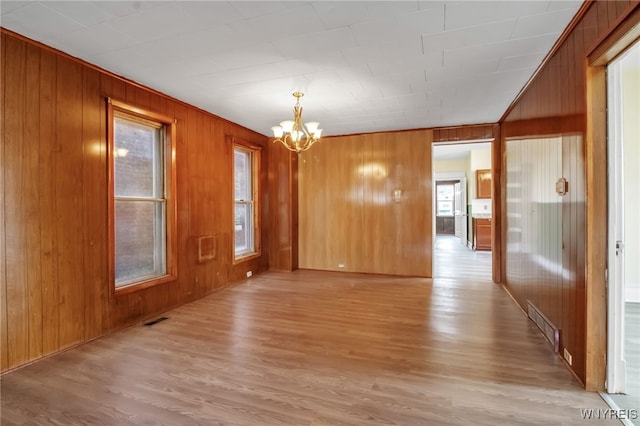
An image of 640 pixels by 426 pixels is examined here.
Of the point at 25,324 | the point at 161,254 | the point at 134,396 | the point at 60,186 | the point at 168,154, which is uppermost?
the point at 168,154

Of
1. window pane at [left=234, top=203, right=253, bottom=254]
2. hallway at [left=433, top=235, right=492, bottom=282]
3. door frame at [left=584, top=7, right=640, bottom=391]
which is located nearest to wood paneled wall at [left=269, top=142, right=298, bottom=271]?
window pane at [left=234, top=203, right=253, bottom=254]

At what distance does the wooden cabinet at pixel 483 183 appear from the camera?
8.36 metres

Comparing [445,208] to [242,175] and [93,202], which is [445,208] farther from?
[93,202]

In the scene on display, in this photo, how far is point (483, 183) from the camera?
27.6 ft

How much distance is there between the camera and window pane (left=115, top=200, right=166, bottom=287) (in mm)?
3350

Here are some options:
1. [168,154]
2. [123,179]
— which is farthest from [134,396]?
[168,154]

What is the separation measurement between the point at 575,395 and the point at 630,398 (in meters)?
0.30

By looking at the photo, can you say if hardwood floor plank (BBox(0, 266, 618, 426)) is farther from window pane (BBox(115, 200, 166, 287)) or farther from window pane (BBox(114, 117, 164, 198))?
window pane (BBox(114, 117, 164, 198))

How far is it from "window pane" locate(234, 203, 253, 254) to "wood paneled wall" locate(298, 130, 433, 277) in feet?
3.44

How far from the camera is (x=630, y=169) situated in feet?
12.6

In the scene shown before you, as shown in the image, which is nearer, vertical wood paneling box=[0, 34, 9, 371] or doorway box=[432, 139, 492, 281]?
vertical wood paneling box=[0, 34, 9, 371]

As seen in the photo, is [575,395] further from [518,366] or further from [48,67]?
[48,67]

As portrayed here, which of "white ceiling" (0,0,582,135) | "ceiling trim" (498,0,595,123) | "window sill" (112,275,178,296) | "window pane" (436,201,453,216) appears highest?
"white ceiling" (0,0,582,135)

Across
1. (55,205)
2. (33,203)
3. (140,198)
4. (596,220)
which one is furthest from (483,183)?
(33,203)
